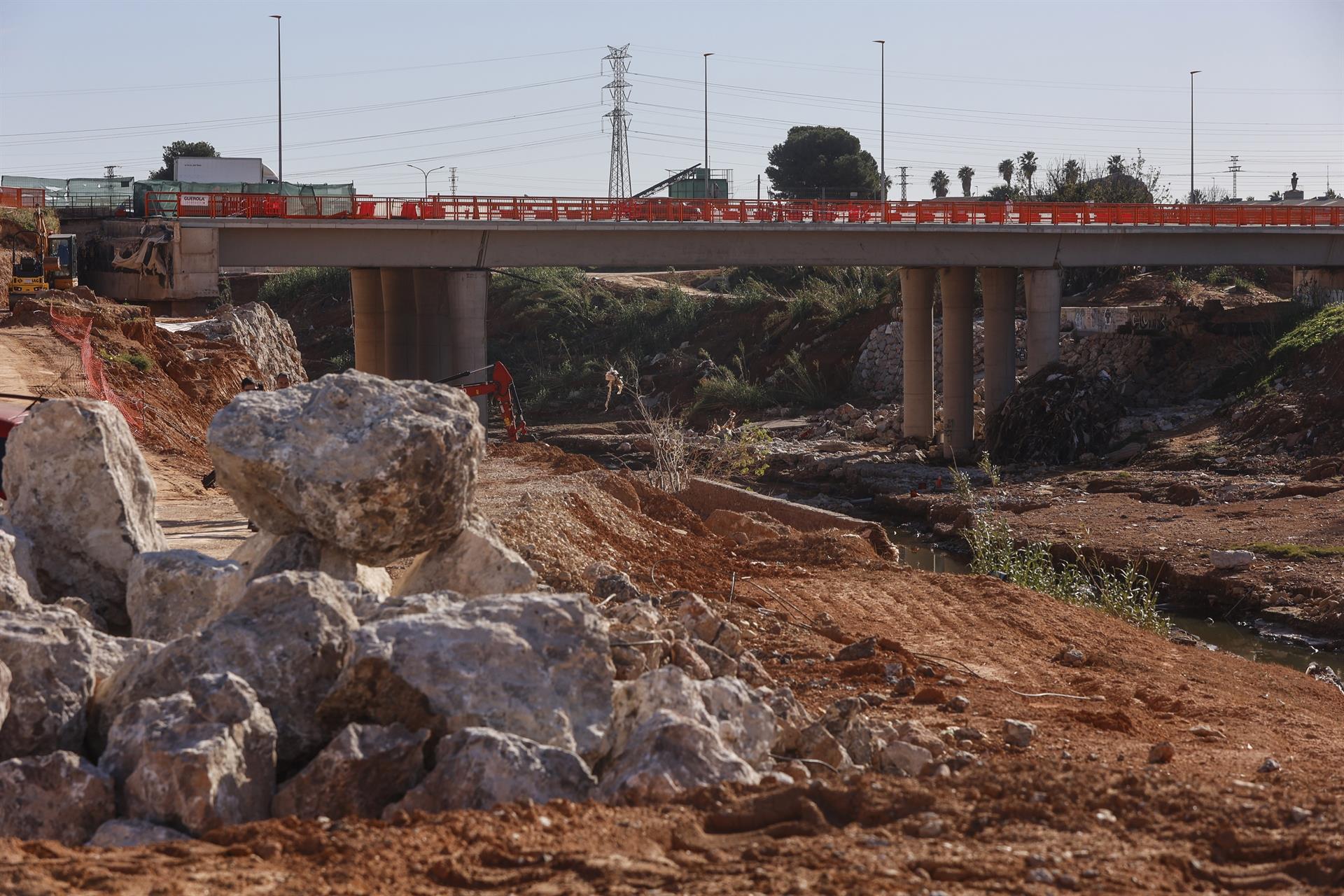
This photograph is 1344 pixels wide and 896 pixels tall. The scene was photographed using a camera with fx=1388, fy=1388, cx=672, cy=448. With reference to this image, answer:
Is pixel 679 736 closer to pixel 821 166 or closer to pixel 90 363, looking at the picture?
pixel 90 363

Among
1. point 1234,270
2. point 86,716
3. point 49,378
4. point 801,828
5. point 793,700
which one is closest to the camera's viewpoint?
point 801,828

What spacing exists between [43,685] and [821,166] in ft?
304

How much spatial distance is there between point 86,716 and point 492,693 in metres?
2.20

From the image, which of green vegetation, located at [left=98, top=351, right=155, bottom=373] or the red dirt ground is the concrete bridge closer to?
green vegetation, located at [left=98, top=351, right=155, bottom=373]

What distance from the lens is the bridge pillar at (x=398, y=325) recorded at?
41812 mm

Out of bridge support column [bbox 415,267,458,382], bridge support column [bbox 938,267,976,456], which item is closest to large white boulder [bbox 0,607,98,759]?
bridge support column [bbox 415,267,458,382]

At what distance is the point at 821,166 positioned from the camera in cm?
9656

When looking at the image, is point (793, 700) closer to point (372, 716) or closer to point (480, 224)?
point (372, 716)

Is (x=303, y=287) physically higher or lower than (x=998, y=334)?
higher

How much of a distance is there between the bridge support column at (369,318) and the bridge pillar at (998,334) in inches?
733

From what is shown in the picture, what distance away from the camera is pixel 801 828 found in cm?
628

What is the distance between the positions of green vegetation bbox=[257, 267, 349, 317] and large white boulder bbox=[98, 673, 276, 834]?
72966 mm

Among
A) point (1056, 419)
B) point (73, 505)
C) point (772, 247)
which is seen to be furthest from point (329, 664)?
point (1056, 419)

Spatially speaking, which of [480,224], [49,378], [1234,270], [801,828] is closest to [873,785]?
[801,828]
